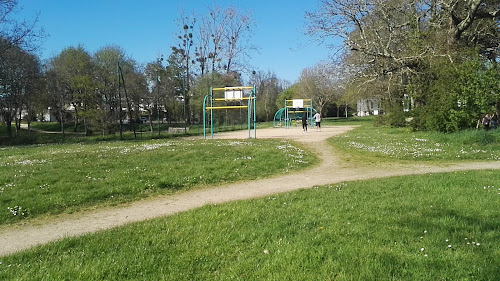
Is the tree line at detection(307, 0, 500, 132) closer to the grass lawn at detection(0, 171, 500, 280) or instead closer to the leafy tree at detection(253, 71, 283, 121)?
the grass lawn at detection(0, 171, 500, 280)

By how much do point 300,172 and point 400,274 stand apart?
6.86 metres

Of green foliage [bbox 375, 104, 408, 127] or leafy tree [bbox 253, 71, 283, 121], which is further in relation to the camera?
leafy tree [bbox 253, 71, 283, 121]

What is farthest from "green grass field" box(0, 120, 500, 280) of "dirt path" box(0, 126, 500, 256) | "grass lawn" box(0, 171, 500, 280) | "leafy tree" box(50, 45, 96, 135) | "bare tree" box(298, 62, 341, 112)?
"bare tree" box(298, 62, 341, 112)

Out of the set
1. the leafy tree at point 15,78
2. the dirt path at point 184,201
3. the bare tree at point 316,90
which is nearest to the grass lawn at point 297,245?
the dirt path at point 184,201

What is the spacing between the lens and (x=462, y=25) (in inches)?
726

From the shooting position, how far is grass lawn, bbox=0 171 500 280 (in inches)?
134

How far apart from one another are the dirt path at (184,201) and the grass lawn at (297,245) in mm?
668

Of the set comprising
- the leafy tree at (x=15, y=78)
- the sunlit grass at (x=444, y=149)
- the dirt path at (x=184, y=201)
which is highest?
the leafy tree at (x=15, y=78)

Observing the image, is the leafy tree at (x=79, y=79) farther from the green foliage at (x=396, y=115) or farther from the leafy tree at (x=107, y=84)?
the green foliage at (x=396, y=115)

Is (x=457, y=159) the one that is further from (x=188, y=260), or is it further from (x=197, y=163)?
(x=188, y=260)

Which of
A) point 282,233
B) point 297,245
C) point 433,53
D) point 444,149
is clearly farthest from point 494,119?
point 297,245

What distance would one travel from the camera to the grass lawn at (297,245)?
3.39 meters

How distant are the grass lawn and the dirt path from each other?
26.3 inches

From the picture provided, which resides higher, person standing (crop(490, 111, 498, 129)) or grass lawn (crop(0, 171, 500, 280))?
person standing (crop(490, 111, 498, 129))
